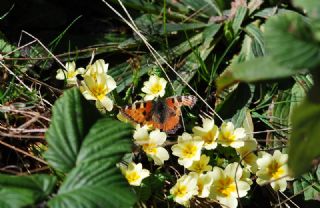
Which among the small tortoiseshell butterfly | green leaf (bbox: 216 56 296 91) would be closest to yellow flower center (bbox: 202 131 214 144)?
the small tortoiseshell butterfly

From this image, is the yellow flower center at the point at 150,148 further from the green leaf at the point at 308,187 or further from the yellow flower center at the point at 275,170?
the green leaf at the point at 308,187

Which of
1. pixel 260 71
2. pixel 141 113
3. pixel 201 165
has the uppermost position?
pixel 260 71

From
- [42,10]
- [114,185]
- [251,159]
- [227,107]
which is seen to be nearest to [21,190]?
[114,185]

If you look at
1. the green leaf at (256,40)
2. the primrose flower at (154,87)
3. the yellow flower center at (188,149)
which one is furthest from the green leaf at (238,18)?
the yellow flower center at (188,149)

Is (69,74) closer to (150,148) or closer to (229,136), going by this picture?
(150,148)

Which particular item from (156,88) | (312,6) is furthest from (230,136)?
(312,6)

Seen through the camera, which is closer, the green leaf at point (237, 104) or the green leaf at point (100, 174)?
the green leaf at point (100, 174)

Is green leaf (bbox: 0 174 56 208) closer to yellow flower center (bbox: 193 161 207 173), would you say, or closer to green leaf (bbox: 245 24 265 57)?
yellow flower center (bbox: 193 161 207 173)
